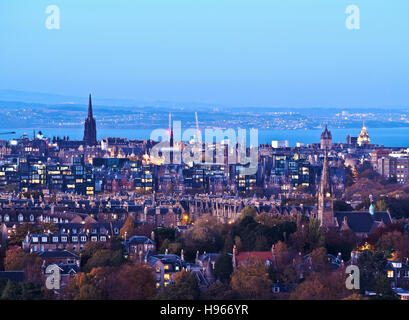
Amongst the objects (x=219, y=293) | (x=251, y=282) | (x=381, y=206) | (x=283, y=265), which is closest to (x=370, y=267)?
(x=283, y=265)

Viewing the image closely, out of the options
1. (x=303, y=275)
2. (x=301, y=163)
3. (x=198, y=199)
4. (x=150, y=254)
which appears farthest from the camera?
(x=301, y=163)

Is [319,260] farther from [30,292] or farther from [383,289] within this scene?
[30,292]

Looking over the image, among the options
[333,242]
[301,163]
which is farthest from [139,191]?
[333,242]

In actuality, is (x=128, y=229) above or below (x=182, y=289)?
below

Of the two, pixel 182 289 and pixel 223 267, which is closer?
pixel 182 289

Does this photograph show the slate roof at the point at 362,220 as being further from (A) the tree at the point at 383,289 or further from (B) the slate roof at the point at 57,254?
(A) the tree at the point at 383,289

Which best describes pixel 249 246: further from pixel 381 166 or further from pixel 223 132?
pixel 223 132

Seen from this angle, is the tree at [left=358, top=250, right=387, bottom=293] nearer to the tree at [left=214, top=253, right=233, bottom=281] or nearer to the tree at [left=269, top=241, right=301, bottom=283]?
the tree at [left=269, top=241, right=301, bottom=283]
